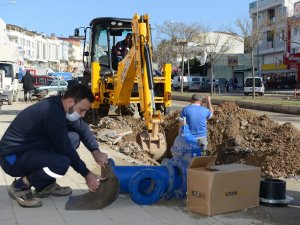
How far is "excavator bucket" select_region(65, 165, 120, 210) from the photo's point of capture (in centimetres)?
563

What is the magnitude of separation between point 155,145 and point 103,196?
609 centimetres

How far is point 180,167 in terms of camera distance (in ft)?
20.1

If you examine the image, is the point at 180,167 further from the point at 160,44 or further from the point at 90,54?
the point at 160,44

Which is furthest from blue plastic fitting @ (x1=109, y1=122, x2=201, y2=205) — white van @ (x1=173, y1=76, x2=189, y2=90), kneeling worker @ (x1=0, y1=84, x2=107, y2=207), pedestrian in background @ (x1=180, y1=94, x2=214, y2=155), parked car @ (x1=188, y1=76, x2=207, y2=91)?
white van @ (x1=173, y1=76, x2=189, y2=90)

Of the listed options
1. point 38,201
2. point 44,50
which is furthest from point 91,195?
point 44,50

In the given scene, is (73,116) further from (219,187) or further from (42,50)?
(42,50)

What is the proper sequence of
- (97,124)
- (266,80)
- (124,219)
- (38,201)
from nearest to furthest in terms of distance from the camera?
1. (124,219)
2. (38,201)
3. (97,124)
4. (266,80)

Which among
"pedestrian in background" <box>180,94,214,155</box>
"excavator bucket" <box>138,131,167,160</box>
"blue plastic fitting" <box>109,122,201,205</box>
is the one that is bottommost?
"excavator bucket" <box>138,131,167,160</box>

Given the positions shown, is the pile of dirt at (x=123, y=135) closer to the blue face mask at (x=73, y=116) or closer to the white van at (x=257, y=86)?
the blue face mask at (x=73, y=116)

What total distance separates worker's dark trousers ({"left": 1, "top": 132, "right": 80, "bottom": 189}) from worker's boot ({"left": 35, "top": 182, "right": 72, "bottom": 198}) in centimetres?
59

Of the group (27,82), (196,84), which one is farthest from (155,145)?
(196,84)

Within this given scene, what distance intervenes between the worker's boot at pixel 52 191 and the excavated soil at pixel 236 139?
431 cm

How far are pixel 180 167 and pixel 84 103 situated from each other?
146 cm

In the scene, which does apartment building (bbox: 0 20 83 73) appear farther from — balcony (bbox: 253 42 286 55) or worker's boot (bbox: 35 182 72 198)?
worker's boot (bbox: 35 182 72 198)
